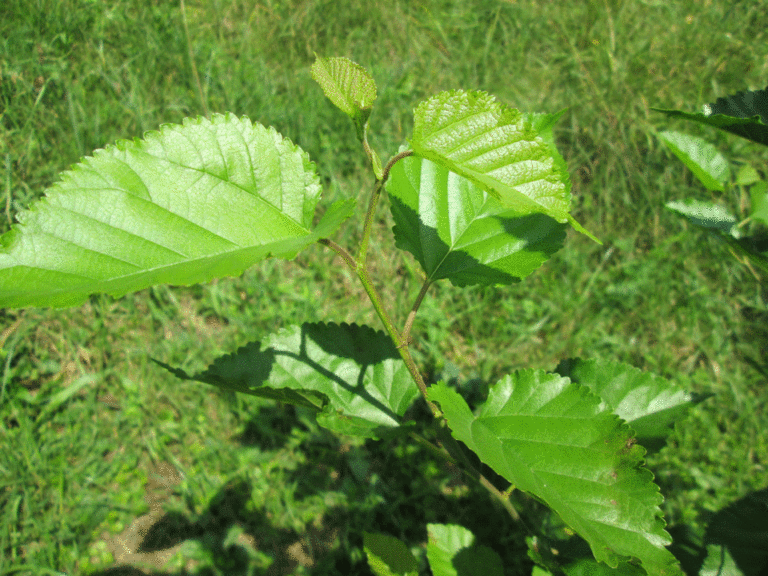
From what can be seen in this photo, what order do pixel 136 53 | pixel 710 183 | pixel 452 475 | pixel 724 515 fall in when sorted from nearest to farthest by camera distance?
pixel 710 183 → pixel 724 515 → pixel 452 475 → pixel 136 53

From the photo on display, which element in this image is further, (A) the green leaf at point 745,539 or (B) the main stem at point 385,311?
(A) the green leaf at point 745,539

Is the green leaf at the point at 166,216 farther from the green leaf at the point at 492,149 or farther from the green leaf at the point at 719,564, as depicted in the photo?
the green leaf at the point at 719,564

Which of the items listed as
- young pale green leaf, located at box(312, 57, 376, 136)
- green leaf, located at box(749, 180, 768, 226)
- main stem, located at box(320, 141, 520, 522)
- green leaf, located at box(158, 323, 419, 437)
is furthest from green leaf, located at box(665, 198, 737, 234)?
young pale green leaf, located at box(312, 57, 376, 136)

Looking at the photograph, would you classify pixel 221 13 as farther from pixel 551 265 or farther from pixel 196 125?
pixel 196 125

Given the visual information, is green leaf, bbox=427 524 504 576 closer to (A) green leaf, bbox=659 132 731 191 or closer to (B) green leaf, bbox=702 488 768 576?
(B) green leaf, bbox=702 488 768 576

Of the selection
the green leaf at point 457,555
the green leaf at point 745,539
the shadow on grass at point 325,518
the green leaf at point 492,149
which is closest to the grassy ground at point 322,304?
the shadow on grass at point 325,518

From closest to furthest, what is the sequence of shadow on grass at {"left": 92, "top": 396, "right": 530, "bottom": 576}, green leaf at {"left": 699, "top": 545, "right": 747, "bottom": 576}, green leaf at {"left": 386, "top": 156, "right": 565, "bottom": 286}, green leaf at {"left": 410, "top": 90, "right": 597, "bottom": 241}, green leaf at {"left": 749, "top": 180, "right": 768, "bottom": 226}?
green leaf at {"left": 410, "top": 90, "right": 597, "bottom": 241} < green leaf at {"left": 386, "top": 156, "right": 565, "bottom": 286} < green leaf at {"left": 749, "top": 180, "right": 768, "bottom": 226} < green leaf at {"left": 699, "top": 545, "right": 747, "bottom": 576} < shadow on grass at {"left": 92, "top": 396, "right": 530, "bottom": 576}

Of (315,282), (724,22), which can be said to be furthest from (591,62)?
(315,282)
